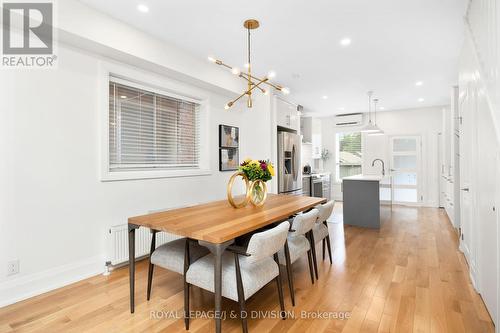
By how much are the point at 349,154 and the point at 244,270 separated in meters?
7.01

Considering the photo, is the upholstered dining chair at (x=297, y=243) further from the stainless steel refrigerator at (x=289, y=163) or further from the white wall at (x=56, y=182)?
the stainless steel refrigerator at (x=289, y=163)

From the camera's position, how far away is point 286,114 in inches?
214

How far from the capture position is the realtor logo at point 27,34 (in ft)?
7.24

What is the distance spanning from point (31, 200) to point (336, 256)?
348 cm

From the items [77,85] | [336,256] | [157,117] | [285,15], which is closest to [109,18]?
[77,85]

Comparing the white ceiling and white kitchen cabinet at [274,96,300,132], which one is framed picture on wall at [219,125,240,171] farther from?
the white ceiling

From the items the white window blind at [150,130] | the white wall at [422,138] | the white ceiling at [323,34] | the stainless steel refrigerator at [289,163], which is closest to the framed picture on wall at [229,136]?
the white window blind at [150,130]

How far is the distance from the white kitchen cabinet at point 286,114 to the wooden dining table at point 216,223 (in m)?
2.70

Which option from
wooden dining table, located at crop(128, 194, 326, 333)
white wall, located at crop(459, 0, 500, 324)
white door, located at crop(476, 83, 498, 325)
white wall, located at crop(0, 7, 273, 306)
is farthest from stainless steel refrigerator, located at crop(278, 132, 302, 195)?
white door, located at crop(476, 83, 498, 325)

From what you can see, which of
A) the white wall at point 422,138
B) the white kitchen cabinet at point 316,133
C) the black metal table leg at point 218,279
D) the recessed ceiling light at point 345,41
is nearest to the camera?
the black metal table leg at point 218,279

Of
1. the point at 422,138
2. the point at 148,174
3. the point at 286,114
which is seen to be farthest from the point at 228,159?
the point at 422,138

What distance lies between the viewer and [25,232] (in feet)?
7.80

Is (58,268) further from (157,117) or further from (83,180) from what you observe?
(157,117)

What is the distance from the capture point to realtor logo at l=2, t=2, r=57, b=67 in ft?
7.24
